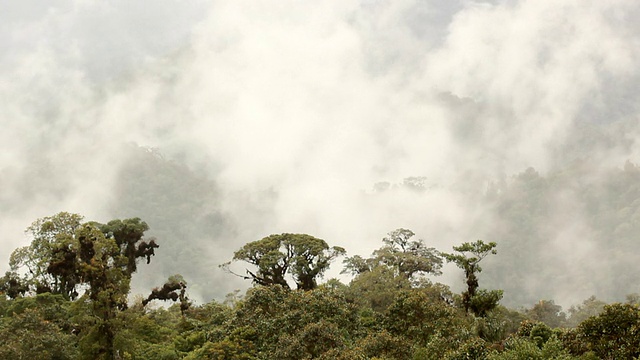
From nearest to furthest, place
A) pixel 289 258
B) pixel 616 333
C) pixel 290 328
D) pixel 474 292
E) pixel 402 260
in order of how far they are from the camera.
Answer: pixel 616 333 < pixel 290 328 < pixel 474 292 < pixel 289 258 < pixel 402 260

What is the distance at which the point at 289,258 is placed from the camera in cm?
5009

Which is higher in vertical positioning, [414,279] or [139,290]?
[139,290]

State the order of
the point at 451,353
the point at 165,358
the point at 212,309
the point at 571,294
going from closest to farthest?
the point at 451,353 < the point at 165,358 < the point at 212,309 < the point at 571,294

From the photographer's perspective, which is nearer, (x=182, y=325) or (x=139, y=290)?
(x=182, y=325)

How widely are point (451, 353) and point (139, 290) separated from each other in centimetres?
16984

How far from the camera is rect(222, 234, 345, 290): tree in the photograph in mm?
49500

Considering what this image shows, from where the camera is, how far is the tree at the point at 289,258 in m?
49.5

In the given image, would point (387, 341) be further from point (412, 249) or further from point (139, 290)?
point (139, 290)

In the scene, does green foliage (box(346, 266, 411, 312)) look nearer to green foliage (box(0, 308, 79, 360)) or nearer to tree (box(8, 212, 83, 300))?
green foliage (box(0, 308, 79, 360))

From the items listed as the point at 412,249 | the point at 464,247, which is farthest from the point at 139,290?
the point at 464,247

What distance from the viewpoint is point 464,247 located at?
37125mm

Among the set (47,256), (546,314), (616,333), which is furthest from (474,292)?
(546,314)

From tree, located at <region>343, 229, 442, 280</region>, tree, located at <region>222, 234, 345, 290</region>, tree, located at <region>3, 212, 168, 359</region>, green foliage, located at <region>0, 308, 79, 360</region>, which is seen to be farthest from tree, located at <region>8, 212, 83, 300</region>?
tree, located at <region>343, 229, 442, 280</region>

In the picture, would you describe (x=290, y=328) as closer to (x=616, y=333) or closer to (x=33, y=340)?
(x=33, y=340)
